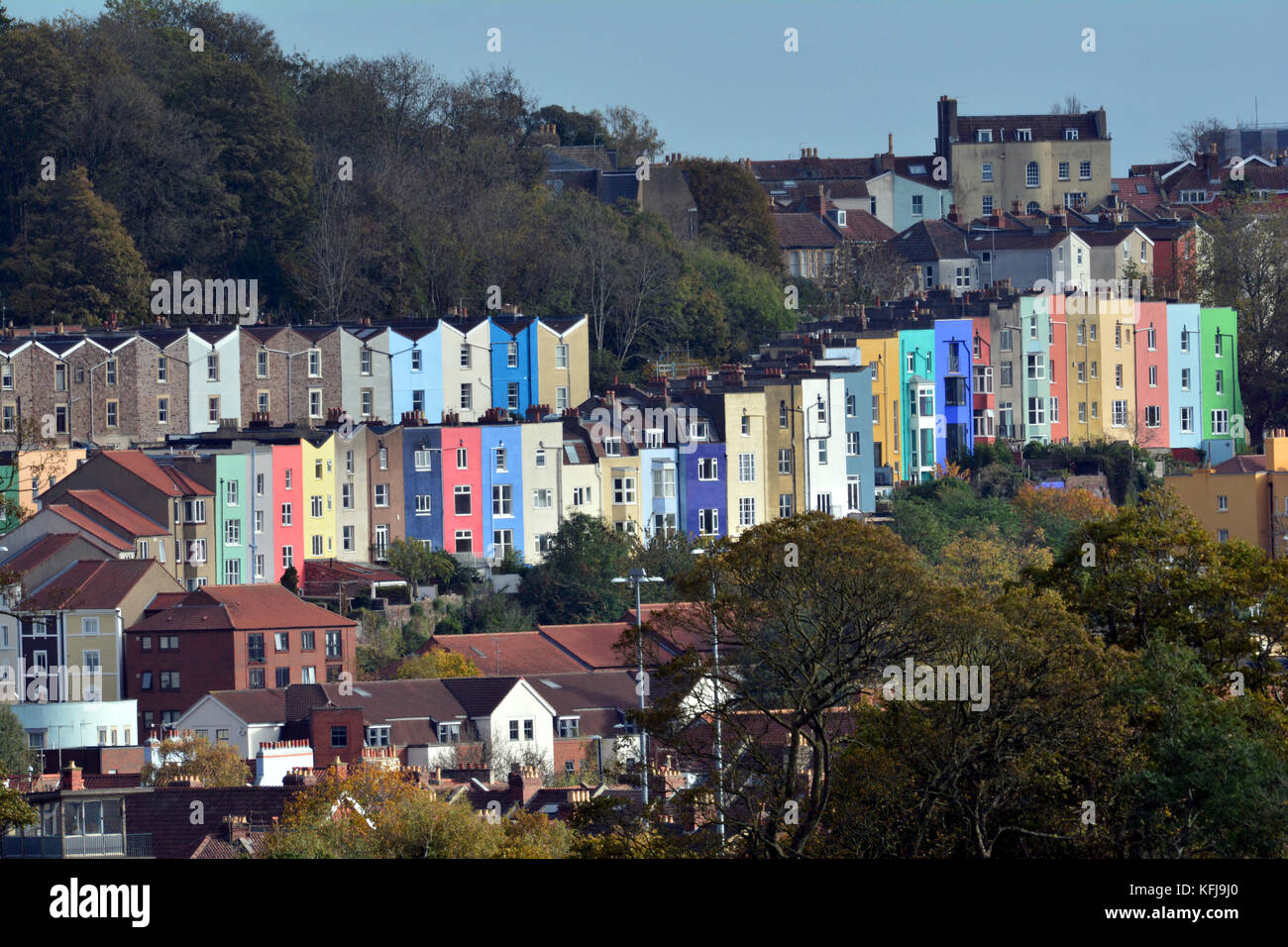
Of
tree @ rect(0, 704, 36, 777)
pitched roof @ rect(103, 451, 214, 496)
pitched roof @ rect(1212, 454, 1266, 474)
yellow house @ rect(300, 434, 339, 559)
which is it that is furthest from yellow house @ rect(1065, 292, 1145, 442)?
tree @ rect(0, 704, 36, 777)

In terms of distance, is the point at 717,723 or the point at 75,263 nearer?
the point at 717,723

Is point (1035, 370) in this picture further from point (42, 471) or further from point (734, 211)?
point (42, 471)

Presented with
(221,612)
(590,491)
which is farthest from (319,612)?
(590,491)

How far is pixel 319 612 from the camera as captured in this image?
57375mm

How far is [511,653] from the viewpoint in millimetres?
57750

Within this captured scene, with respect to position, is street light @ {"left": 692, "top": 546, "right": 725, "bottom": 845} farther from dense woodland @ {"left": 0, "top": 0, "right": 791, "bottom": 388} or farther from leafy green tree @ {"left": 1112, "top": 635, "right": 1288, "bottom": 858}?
dense woodland @ {"left": 0, "top": 0, "right": 791, "bottom": 388}

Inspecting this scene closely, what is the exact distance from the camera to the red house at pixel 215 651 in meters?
54.7

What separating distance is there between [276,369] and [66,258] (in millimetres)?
8030

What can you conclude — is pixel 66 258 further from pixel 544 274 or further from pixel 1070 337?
pixel 1070 337

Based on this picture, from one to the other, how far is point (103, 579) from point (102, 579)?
4 centimetres

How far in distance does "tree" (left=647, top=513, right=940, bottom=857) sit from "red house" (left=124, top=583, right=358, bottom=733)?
32361mm

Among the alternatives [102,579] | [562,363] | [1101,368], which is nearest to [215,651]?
[102,579]

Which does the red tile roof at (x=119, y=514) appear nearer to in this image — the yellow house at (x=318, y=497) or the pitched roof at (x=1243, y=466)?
the yellow house at (x=318, y=497)

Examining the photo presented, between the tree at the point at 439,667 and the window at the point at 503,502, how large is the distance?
1024 centimetres
